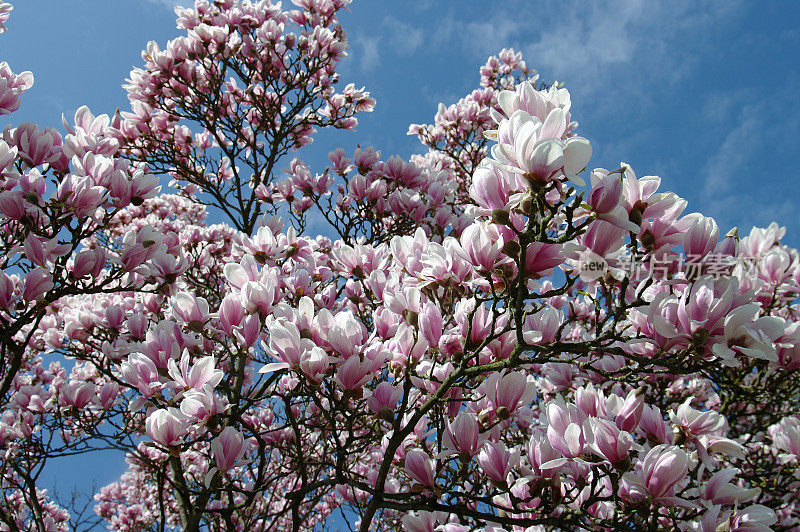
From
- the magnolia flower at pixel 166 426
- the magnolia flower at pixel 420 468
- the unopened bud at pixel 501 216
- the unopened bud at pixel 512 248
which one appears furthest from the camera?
the magnolia flower at pixel 420 468

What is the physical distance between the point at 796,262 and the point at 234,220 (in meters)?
4.63

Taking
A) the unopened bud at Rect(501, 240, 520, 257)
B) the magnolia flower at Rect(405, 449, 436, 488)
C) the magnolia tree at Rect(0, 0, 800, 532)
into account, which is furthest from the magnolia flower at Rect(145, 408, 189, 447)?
the unopened bud at Rect(501, 240, 520, 257)

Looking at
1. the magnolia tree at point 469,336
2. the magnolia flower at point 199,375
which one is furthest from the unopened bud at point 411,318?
the magnolia flower at point 199,375

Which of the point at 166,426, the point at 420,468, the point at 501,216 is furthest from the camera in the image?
the point at 420,468

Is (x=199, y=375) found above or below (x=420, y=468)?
above

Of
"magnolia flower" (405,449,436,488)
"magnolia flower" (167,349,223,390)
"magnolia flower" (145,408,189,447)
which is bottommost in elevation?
"magnolia flower" (405,449,436,488)

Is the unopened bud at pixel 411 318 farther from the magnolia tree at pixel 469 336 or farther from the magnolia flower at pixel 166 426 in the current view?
the magnolia flower at pixel 166 426

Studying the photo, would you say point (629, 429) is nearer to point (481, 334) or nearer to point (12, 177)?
point (481, 334)

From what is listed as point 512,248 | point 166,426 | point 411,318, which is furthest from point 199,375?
point 512,248

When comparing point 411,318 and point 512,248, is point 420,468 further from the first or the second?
point 512,248

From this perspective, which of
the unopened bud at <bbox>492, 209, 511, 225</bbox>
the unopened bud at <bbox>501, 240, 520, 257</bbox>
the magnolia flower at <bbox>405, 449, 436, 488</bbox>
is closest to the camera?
the unopened bud at <bbox>492, 209, 511, 225</bbox>

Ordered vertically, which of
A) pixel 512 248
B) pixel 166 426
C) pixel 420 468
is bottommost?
pixel 420 468

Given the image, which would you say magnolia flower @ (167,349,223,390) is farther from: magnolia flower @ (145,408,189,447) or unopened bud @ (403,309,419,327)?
unopened bud @ (403,309,419,327)

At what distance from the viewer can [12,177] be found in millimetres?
2461
